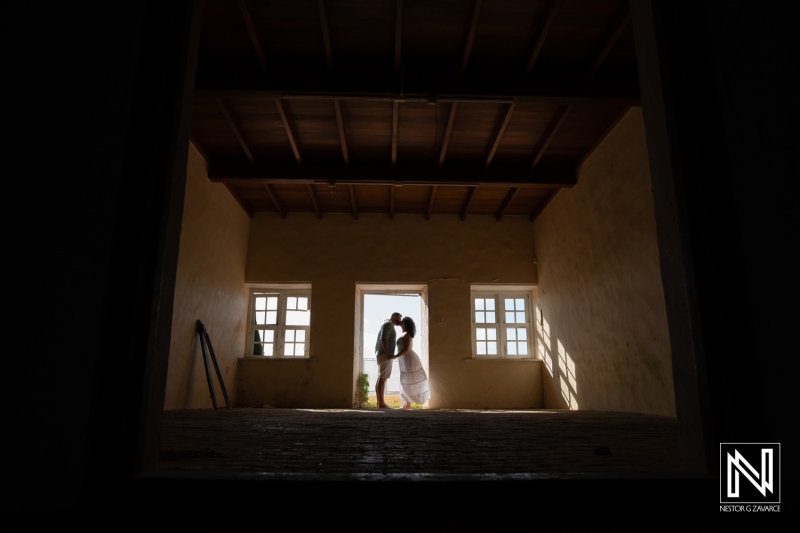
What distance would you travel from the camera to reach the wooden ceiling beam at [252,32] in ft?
13.8

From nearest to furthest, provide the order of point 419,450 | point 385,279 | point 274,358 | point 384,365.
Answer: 1. point 419,450
2. point 384,365
3. point 274,358
4. point 385,279

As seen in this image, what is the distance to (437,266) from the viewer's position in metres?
8.91

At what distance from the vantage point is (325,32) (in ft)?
14.8

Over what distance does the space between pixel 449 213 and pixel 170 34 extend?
25.6 feet

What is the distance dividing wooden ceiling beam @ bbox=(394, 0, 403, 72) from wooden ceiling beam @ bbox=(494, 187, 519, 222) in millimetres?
3668

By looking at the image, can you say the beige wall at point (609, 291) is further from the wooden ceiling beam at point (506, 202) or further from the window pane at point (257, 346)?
the window pane at point (257, 346)

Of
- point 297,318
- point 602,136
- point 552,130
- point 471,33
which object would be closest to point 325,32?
point 471,33

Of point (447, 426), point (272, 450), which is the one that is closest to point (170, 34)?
point (272, 450)

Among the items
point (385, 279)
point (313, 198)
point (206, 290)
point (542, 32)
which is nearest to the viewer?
point (542, 32)

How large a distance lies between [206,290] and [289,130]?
265cm

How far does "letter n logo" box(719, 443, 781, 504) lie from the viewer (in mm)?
1203

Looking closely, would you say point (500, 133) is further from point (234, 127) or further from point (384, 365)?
point (384, 365)

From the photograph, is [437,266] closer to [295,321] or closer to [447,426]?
[295,321]

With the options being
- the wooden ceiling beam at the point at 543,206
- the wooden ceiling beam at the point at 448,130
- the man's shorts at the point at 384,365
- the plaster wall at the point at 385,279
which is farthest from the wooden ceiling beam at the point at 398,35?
the man's shorts at the point at 384,365
